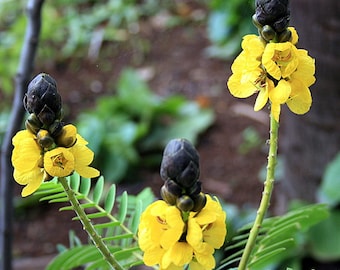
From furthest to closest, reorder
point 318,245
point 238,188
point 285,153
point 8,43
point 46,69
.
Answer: point 46,69, point 8,43, point 238,188, point 285,153, point 318,245

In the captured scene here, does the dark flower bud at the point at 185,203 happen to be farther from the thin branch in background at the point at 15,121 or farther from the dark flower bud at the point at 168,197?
the thin branch in background at the point at 15,121

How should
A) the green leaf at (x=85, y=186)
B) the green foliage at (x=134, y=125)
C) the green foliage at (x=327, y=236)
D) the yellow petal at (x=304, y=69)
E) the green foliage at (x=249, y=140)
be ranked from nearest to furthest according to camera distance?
1. the yellow petal at (x=304, y=69)
2. the green leaf at (x=85, y=186)
3. the green foliage at (x=327, y=236)
4. the green foliage at (x=134, y=125)
5. the green foliage at (x=249, y=140)

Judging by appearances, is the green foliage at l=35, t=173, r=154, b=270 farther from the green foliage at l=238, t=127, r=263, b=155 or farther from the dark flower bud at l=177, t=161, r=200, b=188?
the green foliage at l=238, t=127, r=263, b=155

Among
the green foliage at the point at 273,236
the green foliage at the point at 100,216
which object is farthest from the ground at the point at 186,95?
the green foliage at the point at 273,236

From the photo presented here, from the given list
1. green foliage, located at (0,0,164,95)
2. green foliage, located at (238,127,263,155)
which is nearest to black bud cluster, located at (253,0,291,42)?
green foliage, located at (238,127,263,155)

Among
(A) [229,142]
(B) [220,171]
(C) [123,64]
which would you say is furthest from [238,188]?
(C) [123,64]

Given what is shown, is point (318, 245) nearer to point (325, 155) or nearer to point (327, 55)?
point (325, 155)
